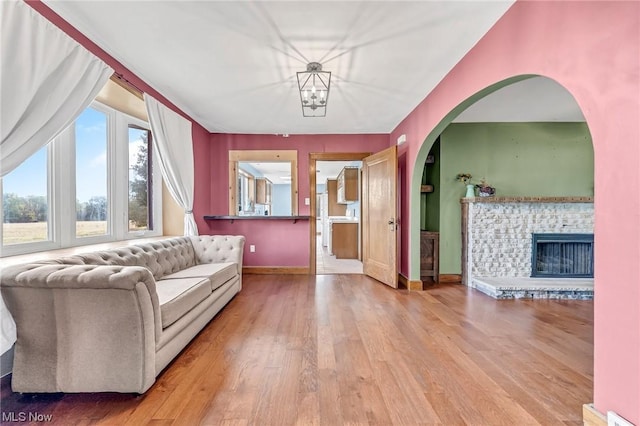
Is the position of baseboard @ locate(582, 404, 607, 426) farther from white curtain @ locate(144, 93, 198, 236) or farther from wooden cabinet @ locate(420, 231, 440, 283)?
white curtain @ locate(144, 93, 198, 236)

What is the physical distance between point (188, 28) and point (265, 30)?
58 centimetres

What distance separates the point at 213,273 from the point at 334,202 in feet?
20.4

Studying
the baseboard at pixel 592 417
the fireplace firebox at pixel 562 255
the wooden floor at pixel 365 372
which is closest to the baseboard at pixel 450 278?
the fireplace firebox at pixel 562 255

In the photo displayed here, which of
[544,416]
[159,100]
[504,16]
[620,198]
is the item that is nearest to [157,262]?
[159,100]

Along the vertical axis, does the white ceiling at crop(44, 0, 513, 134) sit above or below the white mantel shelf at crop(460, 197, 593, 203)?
above

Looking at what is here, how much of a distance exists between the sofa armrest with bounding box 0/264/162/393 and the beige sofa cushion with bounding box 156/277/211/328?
28 cm

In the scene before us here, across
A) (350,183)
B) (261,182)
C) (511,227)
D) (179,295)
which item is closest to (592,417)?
(179,295)

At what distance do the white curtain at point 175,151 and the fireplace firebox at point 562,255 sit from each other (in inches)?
195

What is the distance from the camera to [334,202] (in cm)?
879

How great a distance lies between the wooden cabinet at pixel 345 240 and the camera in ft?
21.9

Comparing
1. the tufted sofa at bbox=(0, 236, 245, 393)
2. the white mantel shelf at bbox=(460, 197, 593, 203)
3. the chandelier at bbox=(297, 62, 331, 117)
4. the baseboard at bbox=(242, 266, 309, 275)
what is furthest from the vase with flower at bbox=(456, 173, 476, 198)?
the tufted sofa at bbox=(0, 236, 245, 393)

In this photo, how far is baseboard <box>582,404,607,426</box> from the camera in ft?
4.33

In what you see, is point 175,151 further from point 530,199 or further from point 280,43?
point 530,199

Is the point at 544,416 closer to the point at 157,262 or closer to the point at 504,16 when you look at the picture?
the point at 504,16
